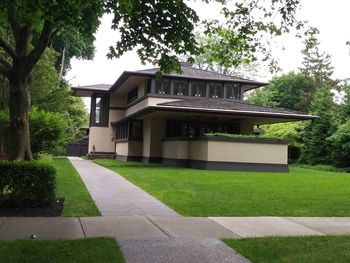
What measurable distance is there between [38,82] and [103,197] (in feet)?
50.3

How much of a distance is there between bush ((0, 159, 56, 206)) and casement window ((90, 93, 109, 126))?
96.0 feet

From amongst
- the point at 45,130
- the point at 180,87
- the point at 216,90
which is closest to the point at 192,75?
the point at 180,87

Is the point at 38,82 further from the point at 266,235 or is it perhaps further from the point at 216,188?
the point at 266,235

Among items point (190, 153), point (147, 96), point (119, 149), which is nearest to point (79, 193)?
point (190, 153)

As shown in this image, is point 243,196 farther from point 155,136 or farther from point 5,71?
point 155,136

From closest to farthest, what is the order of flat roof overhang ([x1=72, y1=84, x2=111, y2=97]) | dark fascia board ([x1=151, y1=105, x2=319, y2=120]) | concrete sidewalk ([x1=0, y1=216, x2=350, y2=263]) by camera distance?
concrete sidewalk ([x1=0, y1=216, x2=350, y2=263]) → dark fascia board ([x1=151, y1=105, x2=319, y2=120]) → flat roof overhang ([x1=72, y1=84, x2=111, y2=97])

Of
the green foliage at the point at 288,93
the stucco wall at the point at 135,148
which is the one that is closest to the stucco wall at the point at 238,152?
the stucco wall at the point at 135,148

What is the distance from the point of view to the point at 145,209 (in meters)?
11.1

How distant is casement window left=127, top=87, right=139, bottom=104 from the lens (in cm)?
3416

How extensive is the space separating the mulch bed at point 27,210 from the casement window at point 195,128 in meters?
19.2

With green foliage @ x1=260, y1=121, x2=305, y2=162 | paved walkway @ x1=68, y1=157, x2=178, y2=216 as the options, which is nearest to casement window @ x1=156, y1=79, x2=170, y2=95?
green foliage @ x1=260, y1=121, x2=305, y2=162

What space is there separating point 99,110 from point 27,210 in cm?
3134

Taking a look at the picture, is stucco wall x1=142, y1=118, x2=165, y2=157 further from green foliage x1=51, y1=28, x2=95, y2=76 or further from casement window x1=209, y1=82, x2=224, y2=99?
green foliage x1=51, y1=28, x2=95, y2=76

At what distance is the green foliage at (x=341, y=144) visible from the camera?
32531 millimetres
